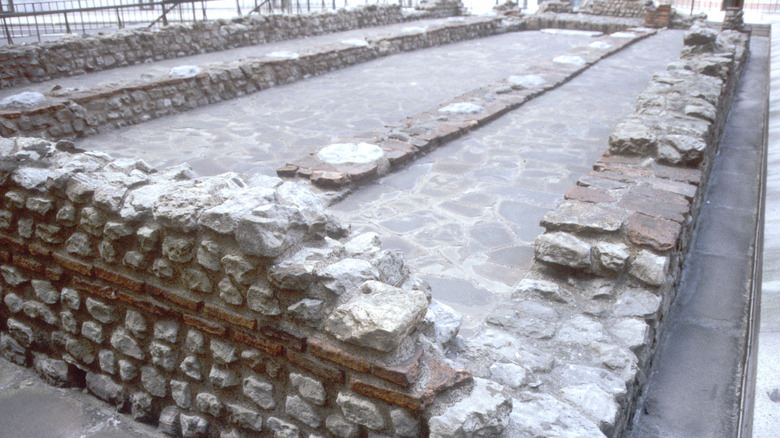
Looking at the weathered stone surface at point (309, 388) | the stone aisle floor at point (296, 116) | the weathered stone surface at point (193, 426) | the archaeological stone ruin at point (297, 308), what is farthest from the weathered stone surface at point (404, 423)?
the stone aisle floor at point (296, 116)

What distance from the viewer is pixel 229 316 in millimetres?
2092

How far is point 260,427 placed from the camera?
7.04 feet

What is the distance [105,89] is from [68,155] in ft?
14.0

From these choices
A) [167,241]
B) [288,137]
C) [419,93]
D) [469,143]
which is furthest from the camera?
[419,93]

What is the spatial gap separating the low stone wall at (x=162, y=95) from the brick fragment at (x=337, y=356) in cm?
495

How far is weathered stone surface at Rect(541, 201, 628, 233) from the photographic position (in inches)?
119

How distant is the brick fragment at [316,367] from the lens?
1.86 metres

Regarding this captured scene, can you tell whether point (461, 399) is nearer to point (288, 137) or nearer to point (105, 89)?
point (288, 137)

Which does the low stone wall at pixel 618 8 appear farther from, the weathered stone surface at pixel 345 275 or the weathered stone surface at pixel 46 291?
the weathered stone surface at pixel 46 291

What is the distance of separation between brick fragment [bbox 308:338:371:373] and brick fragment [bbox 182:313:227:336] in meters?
0.41

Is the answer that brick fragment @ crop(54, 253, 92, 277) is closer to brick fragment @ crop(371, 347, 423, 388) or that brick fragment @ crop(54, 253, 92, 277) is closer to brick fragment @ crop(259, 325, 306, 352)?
brick fragment @ crop(259, 325, 306, 352)

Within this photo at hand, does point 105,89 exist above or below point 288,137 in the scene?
above

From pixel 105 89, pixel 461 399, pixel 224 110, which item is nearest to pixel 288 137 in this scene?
pixel 224 110

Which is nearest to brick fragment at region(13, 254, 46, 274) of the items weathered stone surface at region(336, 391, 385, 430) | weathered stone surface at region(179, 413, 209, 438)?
weathered stone surface at region(179, 413, 209, 438)
